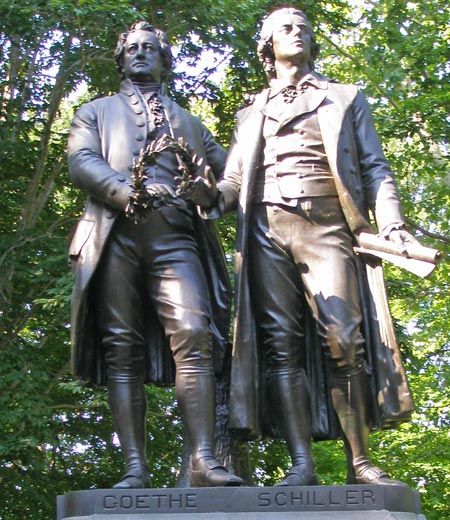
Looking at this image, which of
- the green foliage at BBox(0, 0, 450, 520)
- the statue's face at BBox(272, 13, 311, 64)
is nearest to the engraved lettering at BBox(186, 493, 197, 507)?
the statue's face at BBox(272, 13, 311, 64)

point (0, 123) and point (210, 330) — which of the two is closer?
point (210, 330)

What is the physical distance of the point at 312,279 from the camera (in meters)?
6.74

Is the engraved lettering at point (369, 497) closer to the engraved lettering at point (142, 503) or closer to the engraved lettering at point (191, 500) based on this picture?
the engraved lettering at point (191, 500)

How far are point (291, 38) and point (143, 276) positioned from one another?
1.69 metres

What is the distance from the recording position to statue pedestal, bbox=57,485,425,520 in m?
6.08

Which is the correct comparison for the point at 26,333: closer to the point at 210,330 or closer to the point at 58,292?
the point at 58,292

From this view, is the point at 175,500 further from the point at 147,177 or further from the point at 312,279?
the point at 147,177

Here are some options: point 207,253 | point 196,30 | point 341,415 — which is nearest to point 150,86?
point 207,253

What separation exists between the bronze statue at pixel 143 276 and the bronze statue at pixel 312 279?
9.2 inches

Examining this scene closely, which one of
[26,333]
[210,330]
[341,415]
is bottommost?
[341,415]

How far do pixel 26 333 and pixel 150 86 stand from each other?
34.2 feet

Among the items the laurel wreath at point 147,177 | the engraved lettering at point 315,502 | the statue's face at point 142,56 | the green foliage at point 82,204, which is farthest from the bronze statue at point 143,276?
the green foliage at point 82,204

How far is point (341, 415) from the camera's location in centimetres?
663

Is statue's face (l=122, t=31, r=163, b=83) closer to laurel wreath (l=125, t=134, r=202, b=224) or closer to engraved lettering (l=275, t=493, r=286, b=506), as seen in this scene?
laurel wreath (l=125, t=134, r=202, b=224)
